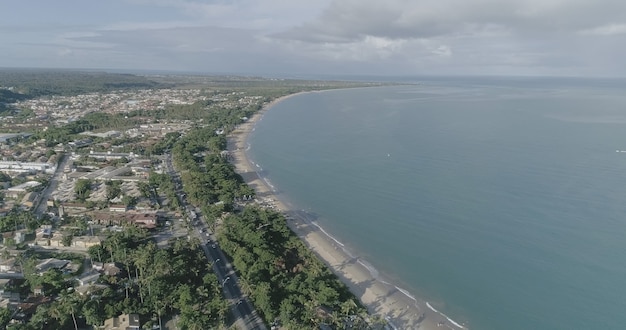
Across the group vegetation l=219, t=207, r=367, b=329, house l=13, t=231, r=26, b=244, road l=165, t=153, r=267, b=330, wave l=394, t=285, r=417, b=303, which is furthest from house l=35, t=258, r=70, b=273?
wave l=394, t=285, r=417, b=303

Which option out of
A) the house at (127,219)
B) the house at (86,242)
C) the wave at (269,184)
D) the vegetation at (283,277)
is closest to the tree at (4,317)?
the house at (86,242)

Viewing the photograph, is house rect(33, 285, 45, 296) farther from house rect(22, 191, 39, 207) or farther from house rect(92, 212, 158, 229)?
house rect(22, 191, 39, 207)

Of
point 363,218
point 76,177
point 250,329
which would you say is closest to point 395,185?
point 363,218

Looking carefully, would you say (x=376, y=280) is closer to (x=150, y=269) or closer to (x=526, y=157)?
(x=150, y=269)

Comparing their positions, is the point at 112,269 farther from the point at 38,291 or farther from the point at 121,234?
the point at 121,234

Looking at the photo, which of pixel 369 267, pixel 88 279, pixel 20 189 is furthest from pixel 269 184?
pixel 20 189

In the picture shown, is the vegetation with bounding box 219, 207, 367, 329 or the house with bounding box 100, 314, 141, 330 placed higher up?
the vegetation with bounding box 219, 207, 367, 329

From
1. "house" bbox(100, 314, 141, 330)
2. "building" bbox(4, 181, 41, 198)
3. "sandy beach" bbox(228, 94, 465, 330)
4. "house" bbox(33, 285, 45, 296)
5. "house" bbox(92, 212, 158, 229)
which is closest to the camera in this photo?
"house" bbox(100, 314, 141, 330)
